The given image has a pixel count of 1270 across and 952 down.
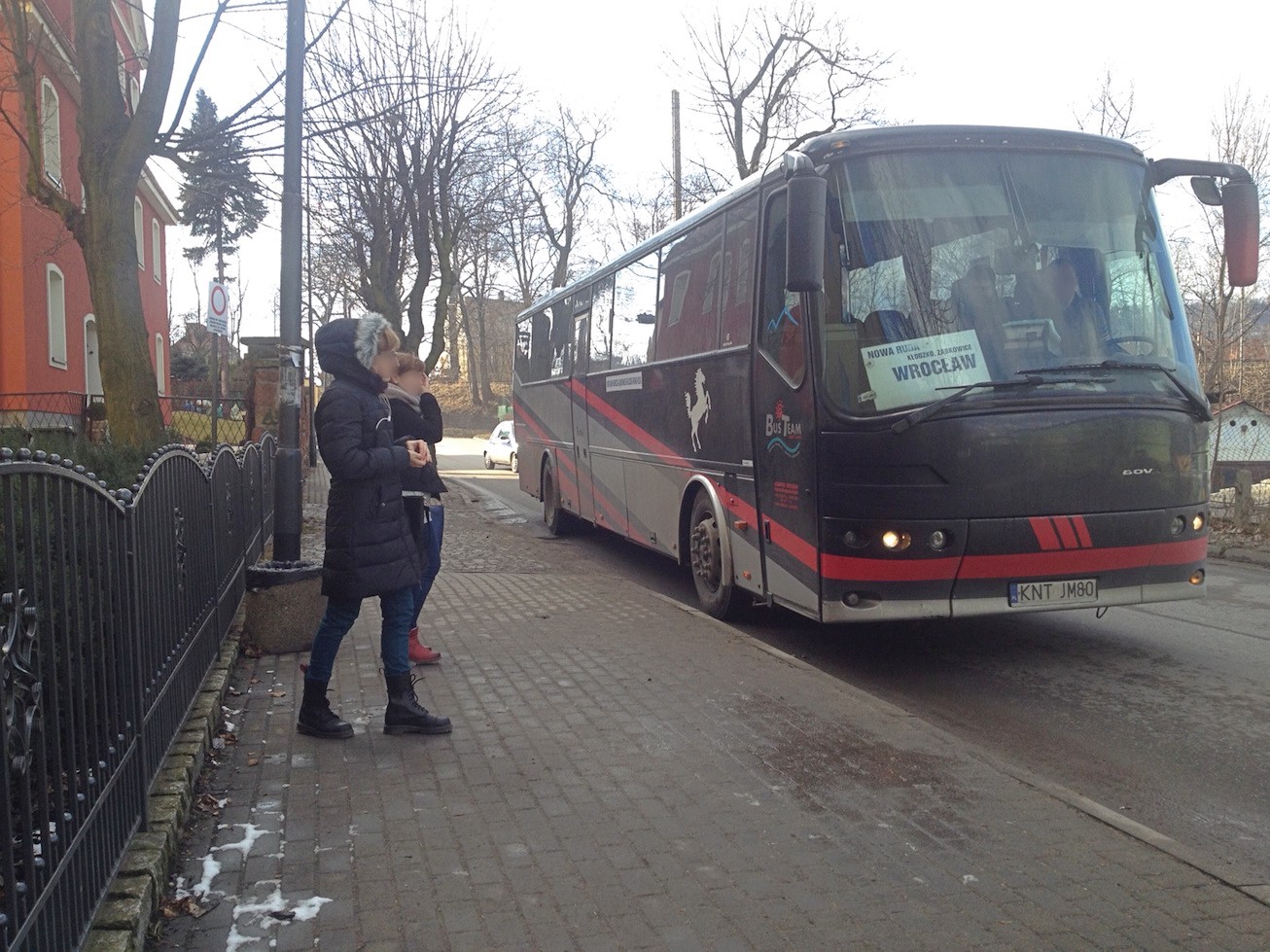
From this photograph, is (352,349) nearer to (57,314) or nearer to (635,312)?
(635,312)

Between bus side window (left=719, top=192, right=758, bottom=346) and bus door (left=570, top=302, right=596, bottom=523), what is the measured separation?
15.4ft

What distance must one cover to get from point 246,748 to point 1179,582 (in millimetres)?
5629

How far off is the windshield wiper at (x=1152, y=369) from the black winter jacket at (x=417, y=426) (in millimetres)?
3460

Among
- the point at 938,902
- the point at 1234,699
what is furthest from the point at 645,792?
the point at 1234,699

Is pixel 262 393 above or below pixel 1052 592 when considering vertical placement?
above

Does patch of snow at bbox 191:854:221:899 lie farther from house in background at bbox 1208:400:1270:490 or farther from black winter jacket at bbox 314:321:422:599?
house in background at bbox 1208:400:1270:490

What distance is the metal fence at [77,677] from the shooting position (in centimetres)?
256

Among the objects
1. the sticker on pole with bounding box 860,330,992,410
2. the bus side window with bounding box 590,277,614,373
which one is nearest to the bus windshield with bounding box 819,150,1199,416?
the sticker on pole with bounding box 860,330,992,410

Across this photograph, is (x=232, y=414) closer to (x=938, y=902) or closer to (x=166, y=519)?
(x=166, y=519)

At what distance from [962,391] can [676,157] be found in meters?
23.2

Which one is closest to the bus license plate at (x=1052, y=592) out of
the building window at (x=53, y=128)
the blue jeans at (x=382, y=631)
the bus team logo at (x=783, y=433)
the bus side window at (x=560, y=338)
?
the bus team logo at (x=783, y=433)

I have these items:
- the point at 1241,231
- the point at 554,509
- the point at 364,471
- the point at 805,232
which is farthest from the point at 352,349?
the point at 554,509

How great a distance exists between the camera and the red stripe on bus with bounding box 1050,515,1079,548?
674cm

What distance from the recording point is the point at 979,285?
265 inches
